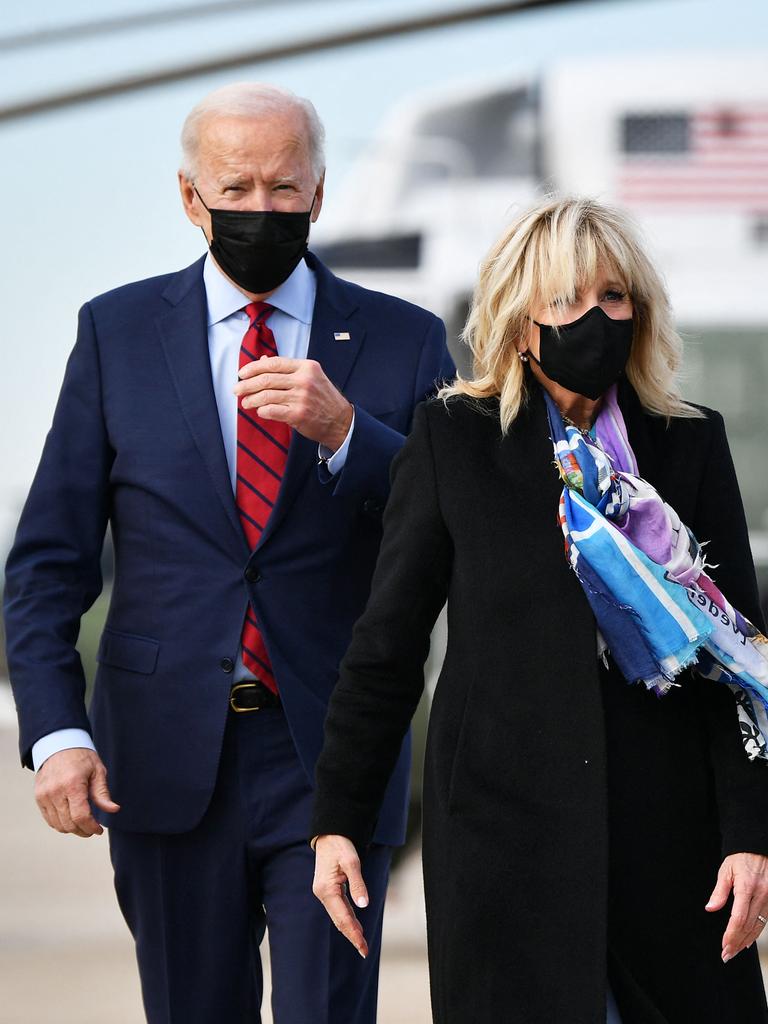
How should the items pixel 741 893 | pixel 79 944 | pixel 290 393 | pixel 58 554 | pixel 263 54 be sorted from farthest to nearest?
1. pixel 79 944
2. pixel 263 54
3. pixel 58 554
4. pixel 290 393
5. pixel 741 893

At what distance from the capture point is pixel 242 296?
247 centimetres

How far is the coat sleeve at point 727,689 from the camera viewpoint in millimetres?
1943

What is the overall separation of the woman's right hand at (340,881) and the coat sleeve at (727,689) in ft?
1.50

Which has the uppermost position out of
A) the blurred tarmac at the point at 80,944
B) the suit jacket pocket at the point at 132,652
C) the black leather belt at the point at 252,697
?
the suit jacket pocket at the point at 132,652

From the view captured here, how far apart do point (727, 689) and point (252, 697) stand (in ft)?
2.30

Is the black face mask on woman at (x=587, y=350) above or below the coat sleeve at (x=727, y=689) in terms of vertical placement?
above

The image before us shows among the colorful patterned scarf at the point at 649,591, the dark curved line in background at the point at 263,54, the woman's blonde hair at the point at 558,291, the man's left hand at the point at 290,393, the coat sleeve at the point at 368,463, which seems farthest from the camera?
the dark curved line in background at the point at 263,54

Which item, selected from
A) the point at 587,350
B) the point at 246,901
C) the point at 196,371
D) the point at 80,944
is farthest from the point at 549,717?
the point at 80,944

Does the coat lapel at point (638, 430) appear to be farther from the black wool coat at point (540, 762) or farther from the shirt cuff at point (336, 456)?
the shirt cuff at point (336, 456)

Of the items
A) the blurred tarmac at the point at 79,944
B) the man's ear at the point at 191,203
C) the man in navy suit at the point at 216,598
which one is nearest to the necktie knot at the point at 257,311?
the man in navy suit at the point at 216,598

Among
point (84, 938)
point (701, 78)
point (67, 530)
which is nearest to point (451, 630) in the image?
point (67, 530)

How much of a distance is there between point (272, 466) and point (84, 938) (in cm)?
330

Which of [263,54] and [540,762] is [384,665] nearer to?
[540,762]

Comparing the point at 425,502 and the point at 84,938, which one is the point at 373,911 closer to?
the point at 425,502
